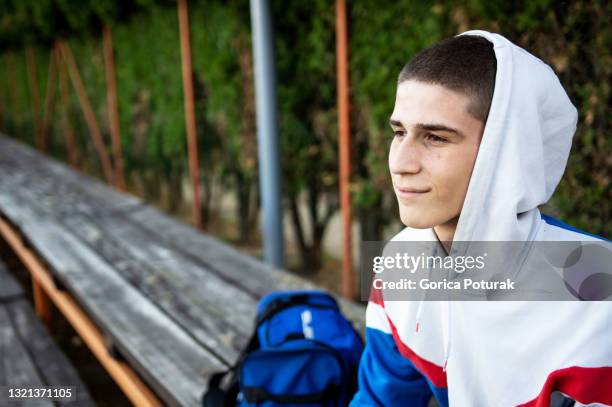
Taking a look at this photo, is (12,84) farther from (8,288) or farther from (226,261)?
(226,261)

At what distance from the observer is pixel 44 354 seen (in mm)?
2885

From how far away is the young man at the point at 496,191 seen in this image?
994 mm

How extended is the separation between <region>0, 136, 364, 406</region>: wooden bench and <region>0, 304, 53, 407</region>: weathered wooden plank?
259 mm

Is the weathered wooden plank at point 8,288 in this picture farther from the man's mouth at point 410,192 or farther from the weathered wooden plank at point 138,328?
the man's mouth at point 410,192

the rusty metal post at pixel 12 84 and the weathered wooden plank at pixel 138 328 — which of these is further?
the rusty metal post at pixel 12 84

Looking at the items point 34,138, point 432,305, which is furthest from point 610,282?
point 34,138

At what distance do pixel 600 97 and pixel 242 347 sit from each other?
169 cm

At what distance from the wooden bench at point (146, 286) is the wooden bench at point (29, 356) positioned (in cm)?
16

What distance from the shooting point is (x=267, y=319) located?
6.48 feet

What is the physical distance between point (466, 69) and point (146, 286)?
7.39 ft

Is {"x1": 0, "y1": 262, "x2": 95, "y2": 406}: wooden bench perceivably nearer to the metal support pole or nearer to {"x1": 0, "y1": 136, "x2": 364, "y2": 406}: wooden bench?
{"x1": 0, "y1": 136, "x2": 364, "y2": 406}: wooden bench

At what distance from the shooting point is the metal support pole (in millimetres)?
3629

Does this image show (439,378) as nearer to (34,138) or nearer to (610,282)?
(610,282)

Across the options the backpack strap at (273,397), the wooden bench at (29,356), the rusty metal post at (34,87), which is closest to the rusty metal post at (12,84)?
the rusty metal post at (34,87)
